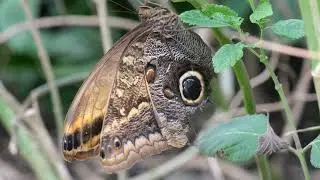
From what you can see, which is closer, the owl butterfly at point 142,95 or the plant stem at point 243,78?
the plant stem at point 243,78

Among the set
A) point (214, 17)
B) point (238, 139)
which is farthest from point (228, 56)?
point (238, 139)

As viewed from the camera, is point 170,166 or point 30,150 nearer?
point 30,150

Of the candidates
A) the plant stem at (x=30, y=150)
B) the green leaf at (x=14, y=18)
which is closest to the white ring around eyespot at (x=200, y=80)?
the plant stem at (x=30, y=150)

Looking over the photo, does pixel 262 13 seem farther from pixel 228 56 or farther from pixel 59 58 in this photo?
pixel 59 58

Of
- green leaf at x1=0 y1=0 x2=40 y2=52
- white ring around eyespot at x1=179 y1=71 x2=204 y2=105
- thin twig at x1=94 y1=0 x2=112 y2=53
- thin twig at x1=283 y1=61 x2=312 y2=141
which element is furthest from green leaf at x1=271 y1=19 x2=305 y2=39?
green leaf at x1=0 y1=0 x2=40 y2=52

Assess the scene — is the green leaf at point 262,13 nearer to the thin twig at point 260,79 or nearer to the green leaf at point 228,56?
the green leaf at point 228,56

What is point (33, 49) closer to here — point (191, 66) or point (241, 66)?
point (191, 66)

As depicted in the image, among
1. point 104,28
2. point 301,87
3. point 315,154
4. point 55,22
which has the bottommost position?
point 315,154
